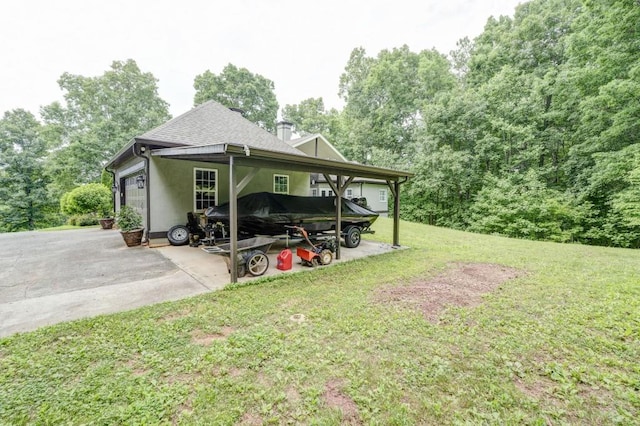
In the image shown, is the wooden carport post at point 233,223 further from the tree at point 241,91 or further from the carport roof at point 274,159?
the tree at point 241,91

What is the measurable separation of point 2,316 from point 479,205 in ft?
56.4

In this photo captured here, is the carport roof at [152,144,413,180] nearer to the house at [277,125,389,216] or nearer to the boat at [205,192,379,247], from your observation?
the boat at [205,192,379,247]

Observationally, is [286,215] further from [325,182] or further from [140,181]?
[325,182]

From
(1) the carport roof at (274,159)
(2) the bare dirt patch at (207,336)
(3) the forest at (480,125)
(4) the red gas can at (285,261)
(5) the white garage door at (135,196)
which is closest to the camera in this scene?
(2) the bare dirt patch at (207,336)

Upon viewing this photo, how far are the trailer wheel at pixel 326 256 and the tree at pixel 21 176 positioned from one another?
81.4ft

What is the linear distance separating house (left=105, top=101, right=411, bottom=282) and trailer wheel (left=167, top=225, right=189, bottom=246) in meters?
0.39

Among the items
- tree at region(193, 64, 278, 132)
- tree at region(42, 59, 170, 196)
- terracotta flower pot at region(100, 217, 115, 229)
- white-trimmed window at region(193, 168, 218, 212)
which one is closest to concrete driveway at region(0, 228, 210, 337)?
white-trimmed window at region(193, 168, 218, 212)

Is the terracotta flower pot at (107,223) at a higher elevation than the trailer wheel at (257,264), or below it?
higher

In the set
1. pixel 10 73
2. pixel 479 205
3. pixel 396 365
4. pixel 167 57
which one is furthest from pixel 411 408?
pixel 10 73

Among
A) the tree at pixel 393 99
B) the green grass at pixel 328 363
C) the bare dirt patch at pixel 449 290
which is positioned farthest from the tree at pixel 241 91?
the green grass at pixel 328 363

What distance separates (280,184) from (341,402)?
8.88m

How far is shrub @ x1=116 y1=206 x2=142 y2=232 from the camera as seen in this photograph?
7.22 m

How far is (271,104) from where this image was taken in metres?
28.4

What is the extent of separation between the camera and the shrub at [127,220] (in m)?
7.22
